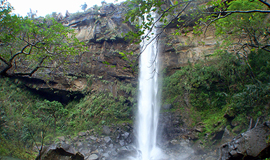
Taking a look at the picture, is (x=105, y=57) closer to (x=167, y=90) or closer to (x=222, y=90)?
(x=167, y=90)

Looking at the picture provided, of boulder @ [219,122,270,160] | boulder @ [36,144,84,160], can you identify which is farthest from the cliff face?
boulder @ [219,122,270,160]

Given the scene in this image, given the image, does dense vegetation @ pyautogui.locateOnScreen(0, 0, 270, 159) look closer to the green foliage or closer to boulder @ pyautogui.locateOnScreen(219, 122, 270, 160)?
the green foliage

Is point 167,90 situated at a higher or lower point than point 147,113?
higher

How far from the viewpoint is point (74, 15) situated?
17.2 meters

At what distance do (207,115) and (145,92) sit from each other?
539 cm

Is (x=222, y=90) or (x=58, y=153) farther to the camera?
(x=222, y=90)

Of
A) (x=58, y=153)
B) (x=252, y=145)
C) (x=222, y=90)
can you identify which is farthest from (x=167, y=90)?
(x=58, y=153)

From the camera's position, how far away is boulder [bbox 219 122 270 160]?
4.68 meters

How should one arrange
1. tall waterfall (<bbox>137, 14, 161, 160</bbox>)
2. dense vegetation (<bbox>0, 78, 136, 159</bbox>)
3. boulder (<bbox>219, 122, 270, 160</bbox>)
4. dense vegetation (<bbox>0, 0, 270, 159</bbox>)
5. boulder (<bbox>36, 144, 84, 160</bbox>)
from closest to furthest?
boulder (<bbox>219, 122, 270, 160</bbox>) < boulder (<bbox>36, 144, 84, 160</bbox>) < dense vegetation (<bbox>0, 0, 270, 159</bbox>) < dense vegetation (<bbox>0, 78, 136, 159</bbox>) < tall waterfall (<bbox>137, 14, 161, 160</bbox>)

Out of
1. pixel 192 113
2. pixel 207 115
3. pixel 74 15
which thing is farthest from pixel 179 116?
pixel 74 15

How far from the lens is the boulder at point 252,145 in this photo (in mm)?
4682

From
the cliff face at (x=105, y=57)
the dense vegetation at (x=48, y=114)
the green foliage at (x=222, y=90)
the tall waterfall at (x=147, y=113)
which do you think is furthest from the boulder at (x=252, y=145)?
the cliff face at (x=105, y=57)

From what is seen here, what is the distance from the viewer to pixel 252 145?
4.94 metres

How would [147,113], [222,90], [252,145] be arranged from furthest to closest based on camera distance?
1. [147,113]
2. [222,90]
3. [252,145]
